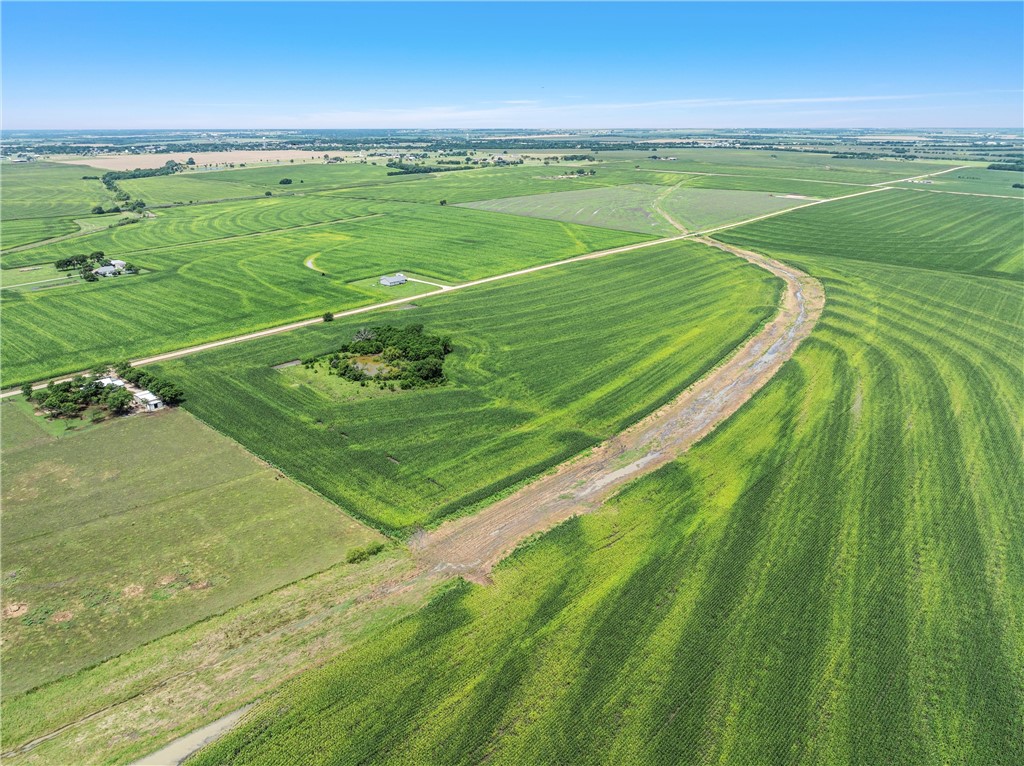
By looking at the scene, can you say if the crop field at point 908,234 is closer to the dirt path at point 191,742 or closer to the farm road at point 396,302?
the farm road at point 396,302

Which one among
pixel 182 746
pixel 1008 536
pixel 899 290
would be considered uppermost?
pixel 899 290

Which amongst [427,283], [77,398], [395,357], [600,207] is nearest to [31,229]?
[427,283]

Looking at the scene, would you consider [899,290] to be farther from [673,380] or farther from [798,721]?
[798,721]

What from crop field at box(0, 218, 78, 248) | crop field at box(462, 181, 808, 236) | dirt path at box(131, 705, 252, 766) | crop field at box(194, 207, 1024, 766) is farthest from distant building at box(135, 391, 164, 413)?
crop field at box(462, 181, 808, 236)

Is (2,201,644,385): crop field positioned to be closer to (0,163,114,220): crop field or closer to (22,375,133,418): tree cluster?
(22,375,133,418): tree cluster

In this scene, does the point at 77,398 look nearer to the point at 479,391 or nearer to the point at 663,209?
the point at 479,391

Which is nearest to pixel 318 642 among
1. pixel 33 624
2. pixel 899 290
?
pixel 33 624

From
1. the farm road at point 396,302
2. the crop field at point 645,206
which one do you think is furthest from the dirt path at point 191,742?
the crop field at point 645,206
